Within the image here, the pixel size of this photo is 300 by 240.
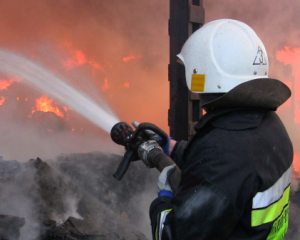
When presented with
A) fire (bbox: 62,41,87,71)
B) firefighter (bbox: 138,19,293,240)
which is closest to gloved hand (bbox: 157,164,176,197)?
firefighter (bbox: 138,19,293,240)

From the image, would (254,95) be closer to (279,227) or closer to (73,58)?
(279,227)

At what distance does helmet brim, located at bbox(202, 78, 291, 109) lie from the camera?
50.1 inches

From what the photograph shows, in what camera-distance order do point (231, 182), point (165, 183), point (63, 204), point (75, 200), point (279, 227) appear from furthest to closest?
point (75, 200), point (63, 204), point (165, 183), point (279, 227), point (231, 182)

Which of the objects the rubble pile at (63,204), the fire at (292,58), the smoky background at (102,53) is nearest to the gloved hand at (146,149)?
the rubble pile at (63,204)

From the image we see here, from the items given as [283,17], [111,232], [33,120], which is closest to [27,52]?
[33,120]

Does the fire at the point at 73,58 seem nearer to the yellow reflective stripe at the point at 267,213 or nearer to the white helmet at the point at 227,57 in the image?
the white helmet at the point at 227,57

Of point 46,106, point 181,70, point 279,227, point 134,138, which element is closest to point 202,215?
point 279,227

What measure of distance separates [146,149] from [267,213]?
895 millimetres

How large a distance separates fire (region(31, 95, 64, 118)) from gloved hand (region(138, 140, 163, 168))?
5989 mm

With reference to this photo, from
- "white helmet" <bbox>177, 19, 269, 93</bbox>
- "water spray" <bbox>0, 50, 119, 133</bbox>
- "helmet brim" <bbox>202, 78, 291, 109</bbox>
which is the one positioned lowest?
"water spray" <bbox>0, 50, 119, 133</bbox>

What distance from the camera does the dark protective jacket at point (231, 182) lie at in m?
1.17

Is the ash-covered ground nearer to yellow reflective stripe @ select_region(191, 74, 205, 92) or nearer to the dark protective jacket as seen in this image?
the dark protective jacket

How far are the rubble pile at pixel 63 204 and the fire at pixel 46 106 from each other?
327 cm

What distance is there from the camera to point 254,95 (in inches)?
50.1
